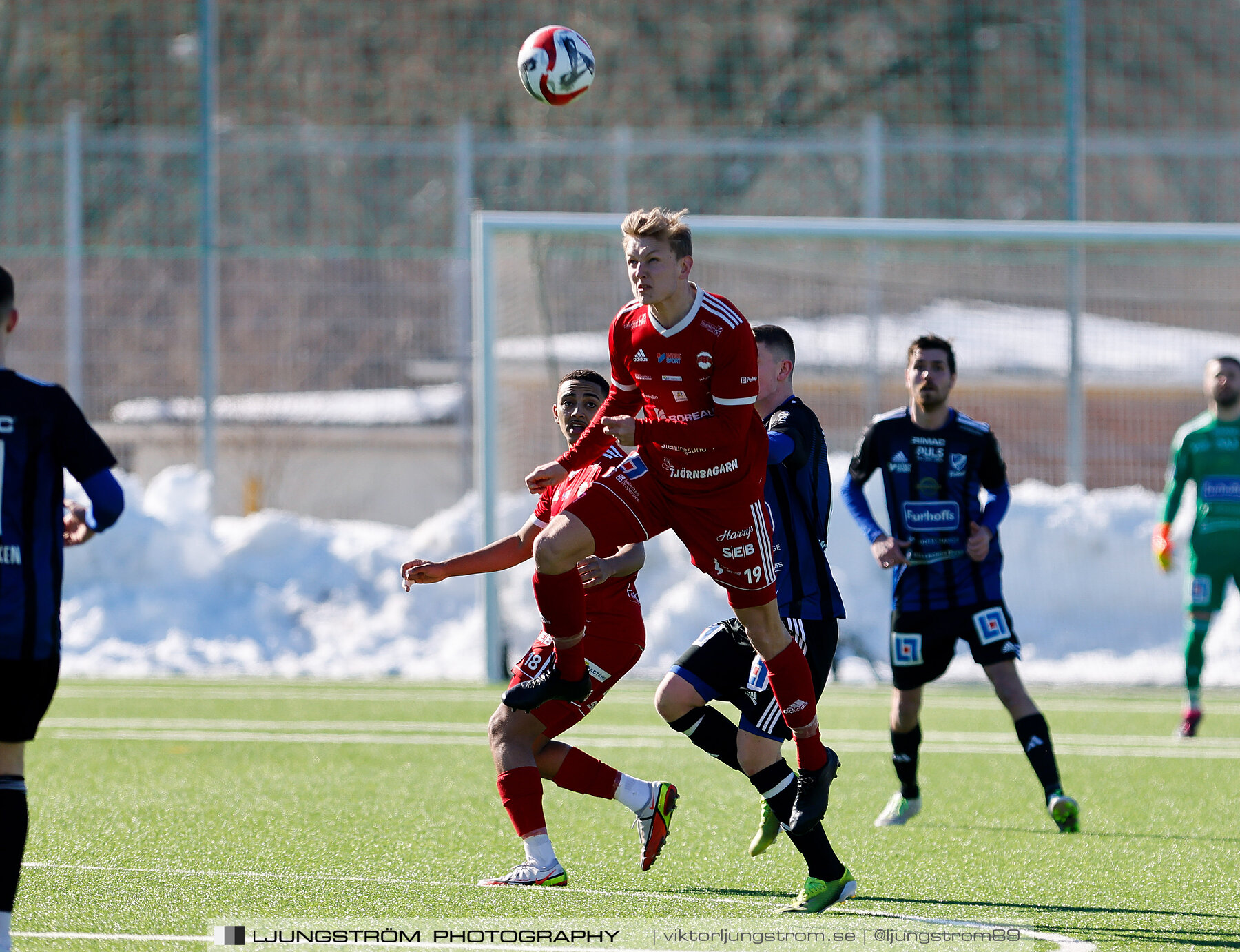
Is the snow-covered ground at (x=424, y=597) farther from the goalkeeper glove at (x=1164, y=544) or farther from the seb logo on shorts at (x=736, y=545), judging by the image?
the seb logo on shorts at (x=736, y=545)

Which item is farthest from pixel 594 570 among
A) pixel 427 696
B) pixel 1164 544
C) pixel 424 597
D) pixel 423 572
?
pixel 424 597

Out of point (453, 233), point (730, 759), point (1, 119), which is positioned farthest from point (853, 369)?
point (1, 119)

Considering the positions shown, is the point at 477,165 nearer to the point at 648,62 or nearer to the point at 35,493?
the point at 648,62

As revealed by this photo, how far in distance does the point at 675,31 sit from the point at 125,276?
27.6 ft

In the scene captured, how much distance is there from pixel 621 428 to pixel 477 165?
10.5 metres

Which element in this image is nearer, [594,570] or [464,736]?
[594,570]

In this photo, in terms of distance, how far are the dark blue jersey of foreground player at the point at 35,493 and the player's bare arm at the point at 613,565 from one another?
158cm

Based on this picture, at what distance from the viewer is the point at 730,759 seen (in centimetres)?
550

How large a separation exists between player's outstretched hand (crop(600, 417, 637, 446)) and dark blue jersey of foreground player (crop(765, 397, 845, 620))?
34.0 inches

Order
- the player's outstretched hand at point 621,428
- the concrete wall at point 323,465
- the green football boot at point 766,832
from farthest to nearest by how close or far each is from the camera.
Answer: the concrete wall at point 323,465, the green football boot at point 766,832, the player's outstretched hand at point 621,428

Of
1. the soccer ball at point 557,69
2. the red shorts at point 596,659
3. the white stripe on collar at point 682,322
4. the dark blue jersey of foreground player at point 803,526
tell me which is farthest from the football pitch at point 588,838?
the soccer ball at point 557,69

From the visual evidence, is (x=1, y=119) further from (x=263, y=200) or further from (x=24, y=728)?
(x=24, y=728)

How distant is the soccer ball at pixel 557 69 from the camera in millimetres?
6539

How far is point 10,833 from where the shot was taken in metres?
→ 3.89
